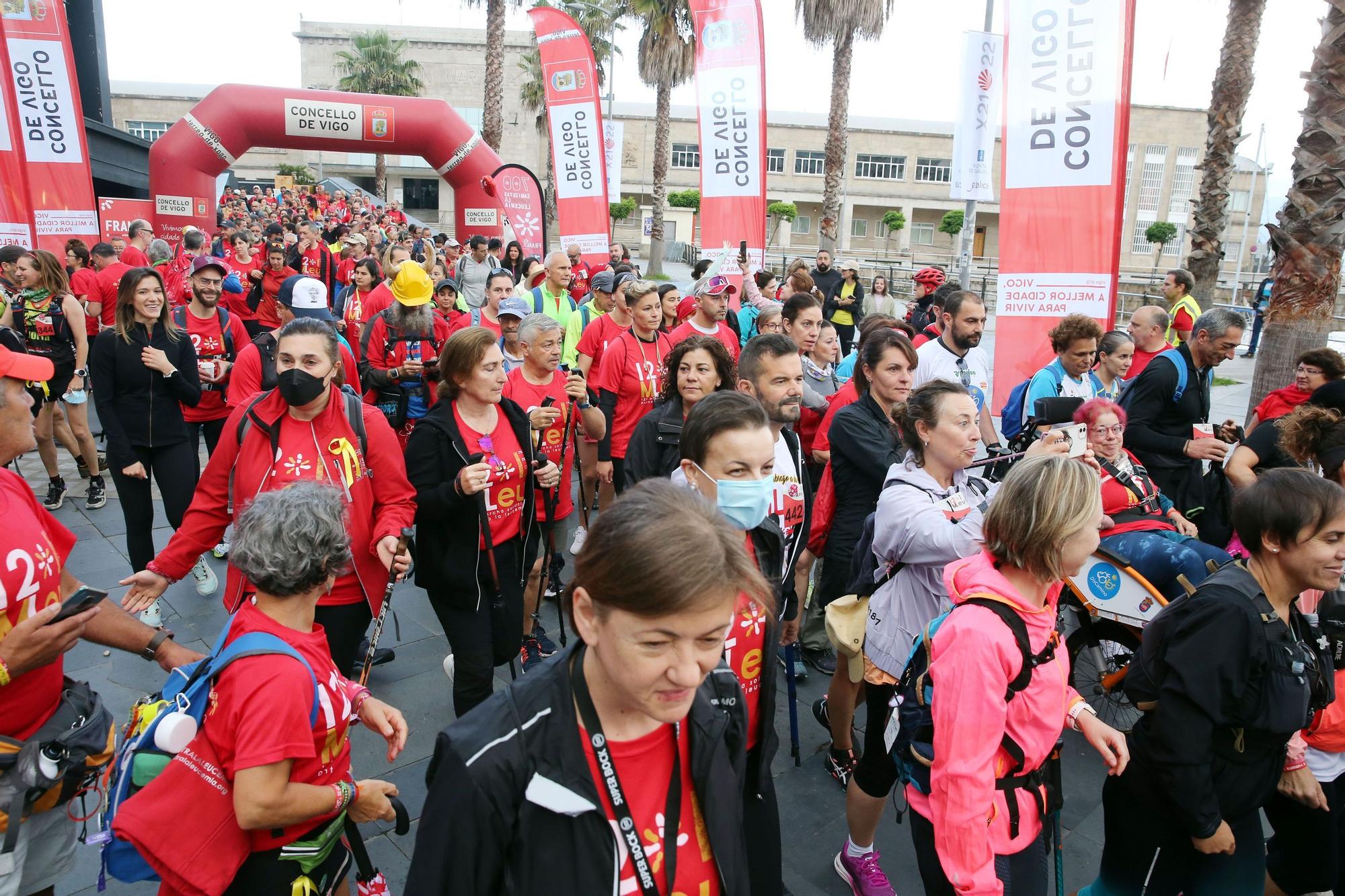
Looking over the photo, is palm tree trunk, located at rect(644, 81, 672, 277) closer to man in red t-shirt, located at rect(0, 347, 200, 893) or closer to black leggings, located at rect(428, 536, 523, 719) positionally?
black leggings, located at rect(428, 536, 523, 719)

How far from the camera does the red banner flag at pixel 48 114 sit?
8.59m

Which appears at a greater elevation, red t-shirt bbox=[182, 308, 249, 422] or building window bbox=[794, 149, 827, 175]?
building window bbox=[794, 149, 827, 175]

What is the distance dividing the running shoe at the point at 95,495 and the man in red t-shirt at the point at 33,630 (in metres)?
5.47

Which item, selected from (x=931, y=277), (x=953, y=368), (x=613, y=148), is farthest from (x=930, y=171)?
(x=953, y=368)

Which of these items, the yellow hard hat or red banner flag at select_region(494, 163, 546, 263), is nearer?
the yellow hard hat

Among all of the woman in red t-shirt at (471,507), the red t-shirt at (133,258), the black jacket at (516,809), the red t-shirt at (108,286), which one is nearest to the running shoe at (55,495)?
the red t-shirt at (108,286)

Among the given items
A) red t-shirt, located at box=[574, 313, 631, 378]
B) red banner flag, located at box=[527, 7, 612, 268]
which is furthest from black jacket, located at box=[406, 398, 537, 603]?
red banner flag, located at box=[527, 7, 612, 268]

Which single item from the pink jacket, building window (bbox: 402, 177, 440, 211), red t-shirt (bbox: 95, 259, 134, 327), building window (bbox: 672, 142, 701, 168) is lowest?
the pink jacket

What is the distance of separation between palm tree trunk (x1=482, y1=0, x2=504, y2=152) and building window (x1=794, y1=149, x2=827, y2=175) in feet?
114

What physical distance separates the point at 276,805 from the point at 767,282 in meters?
8.93

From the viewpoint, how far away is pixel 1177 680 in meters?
2.34

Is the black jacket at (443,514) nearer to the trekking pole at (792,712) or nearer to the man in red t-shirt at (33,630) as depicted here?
the man in red t-shirt at (33,630)

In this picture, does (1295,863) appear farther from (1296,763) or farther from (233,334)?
(233,334)

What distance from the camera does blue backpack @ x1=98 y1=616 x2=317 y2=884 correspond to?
6.20 feet
